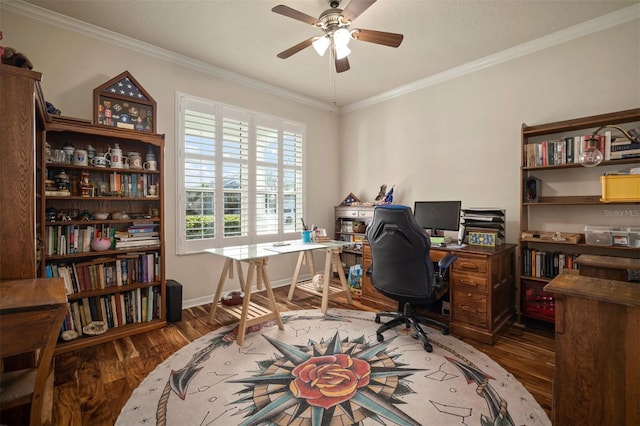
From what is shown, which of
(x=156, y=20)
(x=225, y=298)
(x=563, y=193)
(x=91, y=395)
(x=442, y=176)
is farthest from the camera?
(x=442, y=176)

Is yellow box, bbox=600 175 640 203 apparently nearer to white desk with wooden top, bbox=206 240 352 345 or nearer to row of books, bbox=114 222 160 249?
white desk with wooden top, bbox=206 240 352 345

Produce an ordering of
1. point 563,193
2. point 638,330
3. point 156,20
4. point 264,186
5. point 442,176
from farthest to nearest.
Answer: point 264,186 < point 442,176 < point 563,193 < point 156,20 < point 638,330

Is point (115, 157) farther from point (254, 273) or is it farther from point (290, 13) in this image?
point (290, 13)

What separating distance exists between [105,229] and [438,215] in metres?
3.44

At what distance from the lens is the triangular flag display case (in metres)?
2.70

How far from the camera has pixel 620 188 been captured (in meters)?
2.33

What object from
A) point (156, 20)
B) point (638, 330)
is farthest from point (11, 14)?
point (638, 330)

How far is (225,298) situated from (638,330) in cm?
341

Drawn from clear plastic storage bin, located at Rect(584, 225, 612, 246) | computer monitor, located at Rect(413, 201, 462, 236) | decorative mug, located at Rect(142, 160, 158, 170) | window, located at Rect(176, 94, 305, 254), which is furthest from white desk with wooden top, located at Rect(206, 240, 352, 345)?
clear plastic storage bin, located at Rect(584, 225, 612, 246)

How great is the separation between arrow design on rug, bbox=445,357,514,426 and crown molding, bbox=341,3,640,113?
315 centimetres

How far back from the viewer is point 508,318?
2924 millimetres

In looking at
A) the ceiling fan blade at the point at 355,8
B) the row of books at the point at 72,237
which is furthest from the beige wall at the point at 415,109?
the ceiling fan blade at the point at 355,8

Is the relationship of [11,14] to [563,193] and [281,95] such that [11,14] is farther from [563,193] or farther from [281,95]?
[563,193]

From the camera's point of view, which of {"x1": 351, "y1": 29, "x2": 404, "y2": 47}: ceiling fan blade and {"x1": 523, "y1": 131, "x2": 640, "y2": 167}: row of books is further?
{"x1": 523, "y1": 131, "x2": 640, "y2": 167}: row of books
